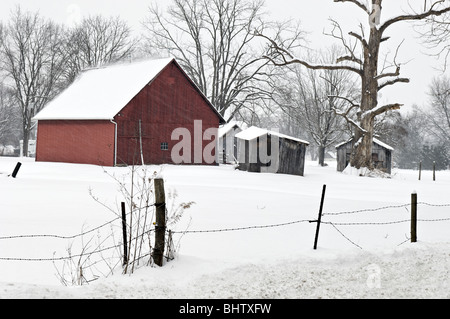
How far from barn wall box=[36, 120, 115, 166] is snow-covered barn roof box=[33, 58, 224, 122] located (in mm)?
532

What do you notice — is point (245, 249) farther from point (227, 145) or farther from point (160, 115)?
point (227, 145)

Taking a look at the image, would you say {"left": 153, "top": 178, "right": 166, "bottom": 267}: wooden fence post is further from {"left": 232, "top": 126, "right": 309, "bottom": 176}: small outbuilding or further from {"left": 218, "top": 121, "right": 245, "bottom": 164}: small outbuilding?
{"left": 218, "top": 121, "right": 245, "bottom": 164}: small outbuilding

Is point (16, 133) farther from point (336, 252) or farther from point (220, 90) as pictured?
point (336, 252)

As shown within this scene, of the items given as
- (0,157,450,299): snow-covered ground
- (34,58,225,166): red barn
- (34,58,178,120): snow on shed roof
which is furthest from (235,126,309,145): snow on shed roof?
(0,157,450,299): snow-covered ground

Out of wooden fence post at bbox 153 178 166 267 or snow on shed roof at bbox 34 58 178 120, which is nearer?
wooden fence post at bbox 153 178 166 267

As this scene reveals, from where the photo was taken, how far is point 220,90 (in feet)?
127

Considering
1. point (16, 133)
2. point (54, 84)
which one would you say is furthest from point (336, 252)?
point (16, 133)

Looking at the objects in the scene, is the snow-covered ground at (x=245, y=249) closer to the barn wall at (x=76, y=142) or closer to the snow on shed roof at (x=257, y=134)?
the snow on shed roof at (x=257, y=134)

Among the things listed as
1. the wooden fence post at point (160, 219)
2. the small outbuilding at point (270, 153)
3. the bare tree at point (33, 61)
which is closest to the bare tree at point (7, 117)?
the bare tree at point (33, 61)

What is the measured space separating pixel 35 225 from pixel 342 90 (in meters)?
36.5

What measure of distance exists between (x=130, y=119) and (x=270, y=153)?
8557mm

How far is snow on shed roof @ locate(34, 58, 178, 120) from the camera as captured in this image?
989 inches

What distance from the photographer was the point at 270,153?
23.2 metres
